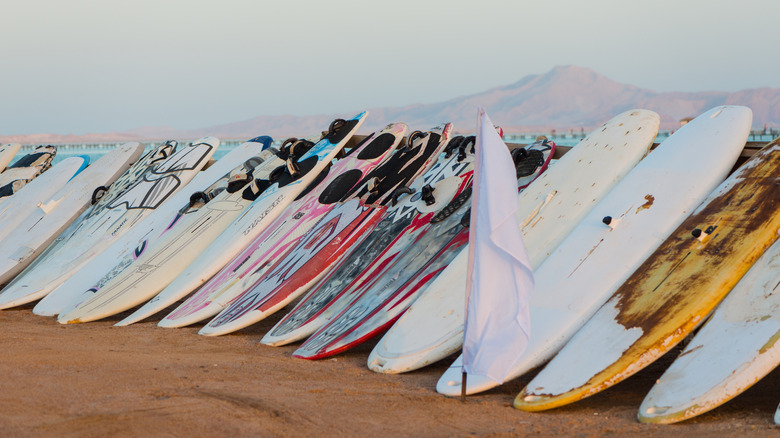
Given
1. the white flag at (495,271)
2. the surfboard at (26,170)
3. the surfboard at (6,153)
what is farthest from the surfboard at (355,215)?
the surfboard at (6,153)

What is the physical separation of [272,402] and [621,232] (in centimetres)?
178

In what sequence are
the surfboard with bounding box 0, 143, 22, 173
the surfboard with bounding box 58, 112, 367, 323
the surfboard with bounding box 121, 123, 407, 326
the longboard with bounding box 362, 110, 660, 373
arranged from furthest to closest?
1. the surfboard with bounding box 0, 143, 22, 173
2. the surfboard with bounding box 58, 112, 367, 323
3. the surfboard with bounding box 121, 123, 407, 326
4. the longboard with bounding box 362, 110, 660, 373

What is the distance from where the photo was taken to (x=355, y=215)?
4.93 m

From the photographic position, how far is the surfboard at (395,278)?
3.79 m

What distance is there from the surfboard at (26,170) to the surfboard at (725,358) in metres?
6.72

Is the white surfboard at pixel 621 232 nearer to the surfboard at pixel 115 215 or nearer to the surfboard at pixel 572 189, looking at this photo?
the surfboard at pixel 572 189

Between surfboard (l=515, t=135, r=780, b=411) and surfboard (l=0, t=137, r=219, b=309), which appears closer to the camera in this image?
surfboard (l=515, t=135, r=780, b=411)

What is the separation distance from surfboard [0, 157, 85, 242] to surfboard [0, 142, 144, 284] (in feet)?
0.36

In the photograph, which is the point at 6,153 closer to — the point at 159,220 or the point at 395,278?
the point at 159,220

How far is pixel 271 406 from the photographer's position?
2.84 meters

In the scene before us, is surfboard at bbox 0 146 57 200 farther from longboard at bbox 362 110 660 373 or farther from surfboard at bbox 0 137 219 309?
longboard at bbox 362 110 660 373

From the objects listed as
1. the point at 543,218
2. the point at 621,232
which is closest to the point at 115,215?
the point at 543,218

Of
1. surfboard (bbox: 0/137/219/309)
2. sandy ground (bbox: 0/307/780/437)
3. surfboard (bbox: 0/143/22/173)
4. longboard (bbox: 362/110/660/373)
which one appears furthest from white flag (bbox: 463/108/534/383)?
surfboard (bbox: 0/143/22/173)

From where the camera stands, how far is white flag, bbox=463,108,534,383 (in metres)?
2.64
